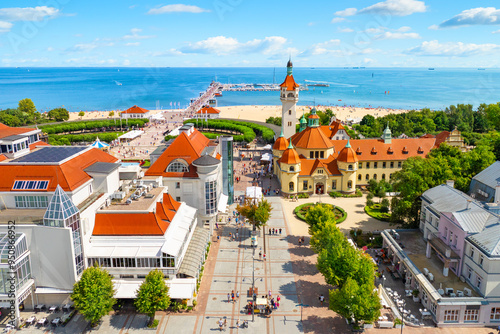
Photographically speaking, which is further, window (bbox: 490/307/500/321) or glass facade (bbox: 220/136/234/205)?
glass facade (bbox: 220/136/234/205)

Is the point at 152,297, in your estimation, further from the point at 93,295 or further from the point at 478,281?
the point at 478,281

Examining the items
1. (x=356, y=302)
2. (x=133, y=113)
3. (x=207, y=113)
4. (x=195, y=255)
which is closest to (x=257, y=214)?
(x=195, y=255)

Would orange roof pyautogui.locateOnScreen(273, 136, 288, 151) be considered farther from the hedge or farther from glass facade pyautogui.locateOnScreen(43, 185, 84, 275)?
the hedge

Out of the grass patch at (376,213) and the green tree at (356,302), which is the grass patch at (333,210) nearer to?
the grass patch at (376,213)

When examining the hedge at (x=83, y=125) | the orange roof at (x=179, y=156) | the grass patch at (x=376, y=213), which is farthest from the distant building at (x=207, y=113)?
the grass patch at (x=376, y=213)

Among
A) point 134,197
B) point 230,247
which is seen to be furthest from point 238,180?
point 134,197

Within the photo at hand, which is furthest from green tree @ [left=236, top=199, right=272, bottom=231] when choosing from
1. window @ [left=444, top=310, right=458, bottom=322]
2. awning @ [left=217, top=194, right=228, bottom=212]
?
window @ [left=444, top=310, right=458, bottom=322]

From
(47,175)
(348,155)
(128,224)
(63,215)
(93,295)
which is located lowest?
(93,295)
